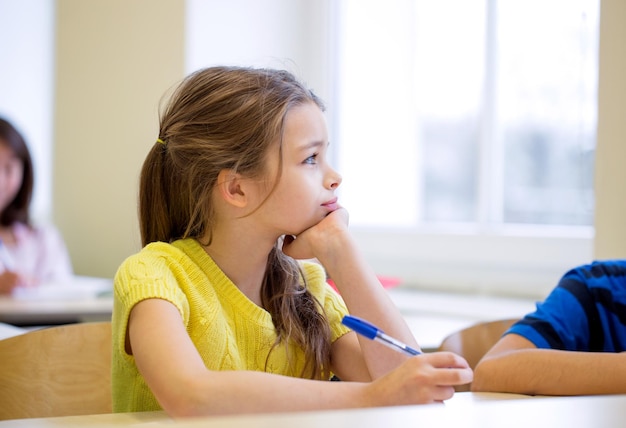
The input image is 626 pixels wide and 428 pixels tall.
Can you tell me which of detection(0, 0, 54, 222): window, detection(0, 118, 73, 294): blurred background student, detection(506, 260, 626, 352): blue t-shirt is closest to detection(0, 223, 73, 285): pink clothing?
detection(0, 118, 73, 294): blurred background student

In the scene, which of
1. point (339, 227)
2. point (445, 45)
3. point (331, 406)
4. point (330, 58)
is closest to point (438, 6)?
point (445, 45)

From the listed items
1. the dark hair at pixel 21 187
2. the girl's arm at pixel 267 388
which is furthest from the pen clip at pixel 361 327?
the dark hair at pixel 21 187

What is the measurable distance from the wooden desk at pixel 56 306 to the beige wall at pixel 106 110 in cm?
69

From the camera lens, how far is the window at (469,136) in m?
2.74

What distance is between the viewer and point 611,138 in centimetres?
205

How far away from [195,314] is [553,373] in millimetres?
578

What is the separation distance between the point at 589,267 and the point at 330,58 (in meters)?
2.08

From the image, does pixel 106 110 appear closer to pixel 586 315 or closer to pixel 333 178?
pixel 333 178

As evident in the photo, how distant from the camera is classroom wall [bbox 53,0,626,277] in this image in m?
3.30

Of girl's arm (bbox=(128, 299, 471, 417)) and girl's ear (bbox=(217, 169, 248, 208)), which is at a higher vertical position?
girl's ear (bbox=(217, 169, 248, 208))

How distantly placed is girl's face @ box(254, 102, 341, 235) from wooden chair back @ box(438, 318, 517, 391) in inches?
18.5

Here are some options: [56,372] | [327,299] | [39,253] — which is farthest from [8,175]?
[327,299]

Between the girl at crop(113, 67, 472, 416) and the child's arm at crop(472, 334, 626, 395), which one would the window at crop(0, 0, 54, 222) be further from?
the child's arm at crop(472, 334, 626, 395)

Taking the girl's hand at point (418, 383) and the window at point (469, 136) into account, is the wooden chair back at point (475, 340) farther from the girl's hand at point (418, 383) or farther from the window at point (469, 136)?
the window at point (469, 136)
